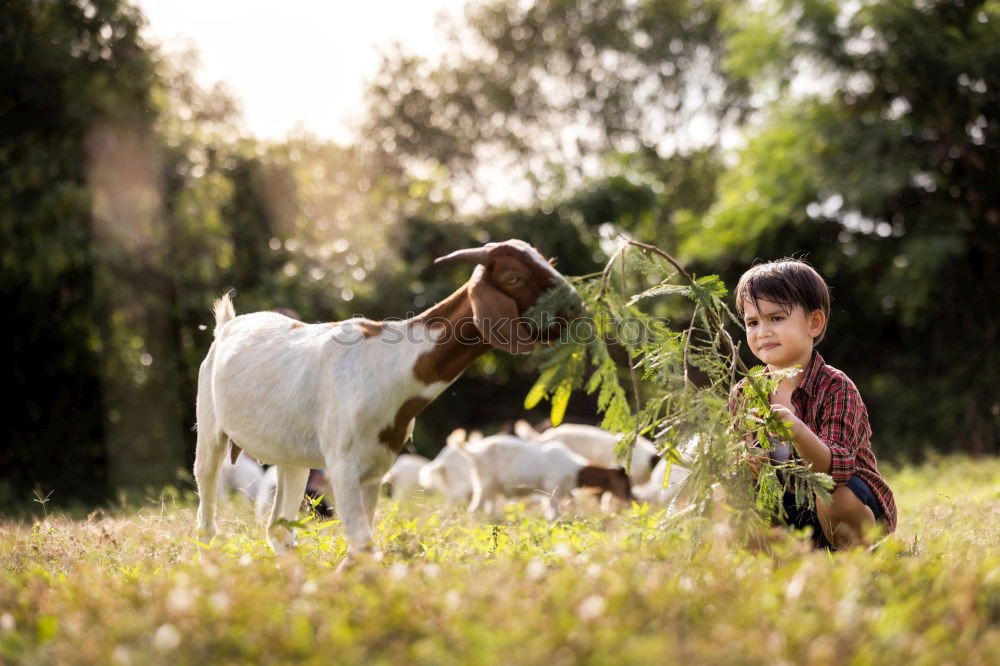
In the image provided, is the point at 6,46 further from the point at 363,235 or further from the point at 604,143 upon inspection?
the point at 604,143

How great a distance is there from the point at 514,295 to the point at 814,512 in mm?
2032

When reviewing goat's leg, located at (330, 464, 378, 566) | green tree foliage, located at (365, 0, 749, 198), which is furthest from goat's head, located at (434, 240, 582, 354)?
green tree foliage, located at (365, 0, 749, 198)

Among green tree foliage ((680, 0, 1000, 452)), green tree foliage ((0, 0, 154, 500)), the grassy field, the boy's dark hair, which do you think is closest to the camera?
the grassy field

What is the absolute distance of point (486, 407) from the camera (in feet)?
70.9

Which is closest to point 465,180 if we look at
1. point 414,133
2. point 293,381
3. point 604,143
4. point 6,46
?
point 414,133

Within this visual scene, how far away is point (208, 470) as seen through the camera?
540 cm

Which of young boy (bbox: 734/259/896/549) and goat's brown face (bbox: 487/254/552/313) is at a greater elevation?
goat's brown face (bbox: 487/254/552/313)

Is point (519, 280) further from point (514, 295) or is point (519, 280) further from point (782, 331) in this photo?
point (782, 331)

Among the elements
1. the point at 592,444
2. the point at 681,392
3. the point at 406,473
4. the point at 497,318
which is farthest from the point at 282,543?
the point at 592,444

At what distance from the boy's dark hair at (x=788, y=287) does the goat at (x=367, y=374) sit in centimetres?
108

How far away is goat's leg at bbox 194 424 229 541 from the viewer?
5348mm

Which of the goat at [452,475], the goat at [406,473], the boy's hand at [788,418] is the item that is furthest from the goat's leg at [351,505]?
the goat at [406,473]

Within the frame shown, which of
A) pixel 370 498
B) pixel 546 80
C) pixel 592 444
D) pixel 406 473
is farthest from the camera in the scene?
pixel 546 80

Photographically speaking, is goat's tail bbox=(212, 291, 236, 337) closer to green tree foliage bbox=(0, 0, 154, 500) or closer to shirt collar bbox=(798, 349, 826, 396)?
shirt collar bbox=(798, 349, 826, 396)
